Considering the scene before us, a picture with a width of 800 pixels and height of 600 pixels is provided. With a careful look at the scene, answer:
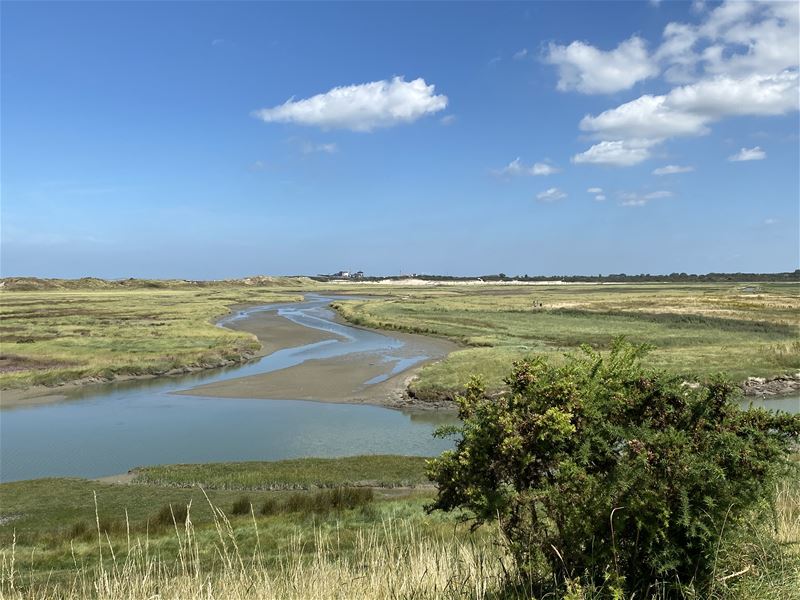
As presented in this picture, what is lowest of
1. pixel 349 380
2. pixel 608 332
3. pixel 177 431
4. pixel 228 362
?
pixel 177 431

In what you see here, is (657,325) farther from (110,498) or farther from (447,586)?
(447,586)

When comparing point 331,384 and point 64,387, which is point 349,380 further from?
point 64,387

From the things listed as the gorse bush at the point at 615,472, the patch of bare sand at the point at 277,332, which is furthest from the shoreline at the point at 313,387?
the gorse bush at the point at 615,472

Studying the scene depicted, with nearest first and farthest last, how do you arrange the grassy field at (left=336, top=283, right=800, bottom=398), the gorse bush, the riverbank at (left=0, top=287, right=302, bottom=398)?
the gorse bush < the grassy field at (left=336, top=283, right=800, bottom=398) < the riverbank at (left=0, top=287, right=302, bottom=398)

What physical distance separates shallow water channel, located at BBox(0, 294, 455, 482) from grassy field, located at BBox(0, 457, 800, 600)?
2.94 metres

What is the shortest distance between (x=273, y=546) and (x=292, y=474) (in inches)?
287

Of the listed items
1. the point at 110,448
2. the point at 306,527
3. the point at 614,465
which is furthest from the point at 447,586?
the point at 110,448

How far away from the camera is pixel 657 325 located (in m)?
59.8

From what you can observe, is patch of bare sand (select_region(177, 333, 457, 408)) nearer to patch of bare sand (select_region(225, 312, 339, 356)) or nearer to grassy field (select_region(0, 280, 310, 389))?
grassy field (select_region(0, 280, 310, 389))

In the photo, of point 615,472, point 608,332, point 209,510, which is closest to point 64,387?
point 209,510

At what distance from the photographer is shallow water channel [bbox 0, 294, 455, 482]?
2355cm

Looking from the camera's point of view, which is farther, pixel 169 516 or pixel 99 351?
pixel 99 351

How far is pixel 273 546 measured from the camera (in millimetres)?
12773

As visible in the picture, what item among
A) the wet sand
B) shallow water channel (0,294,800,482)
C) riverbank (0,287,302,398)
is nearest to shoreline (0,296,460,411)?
the wet sand
